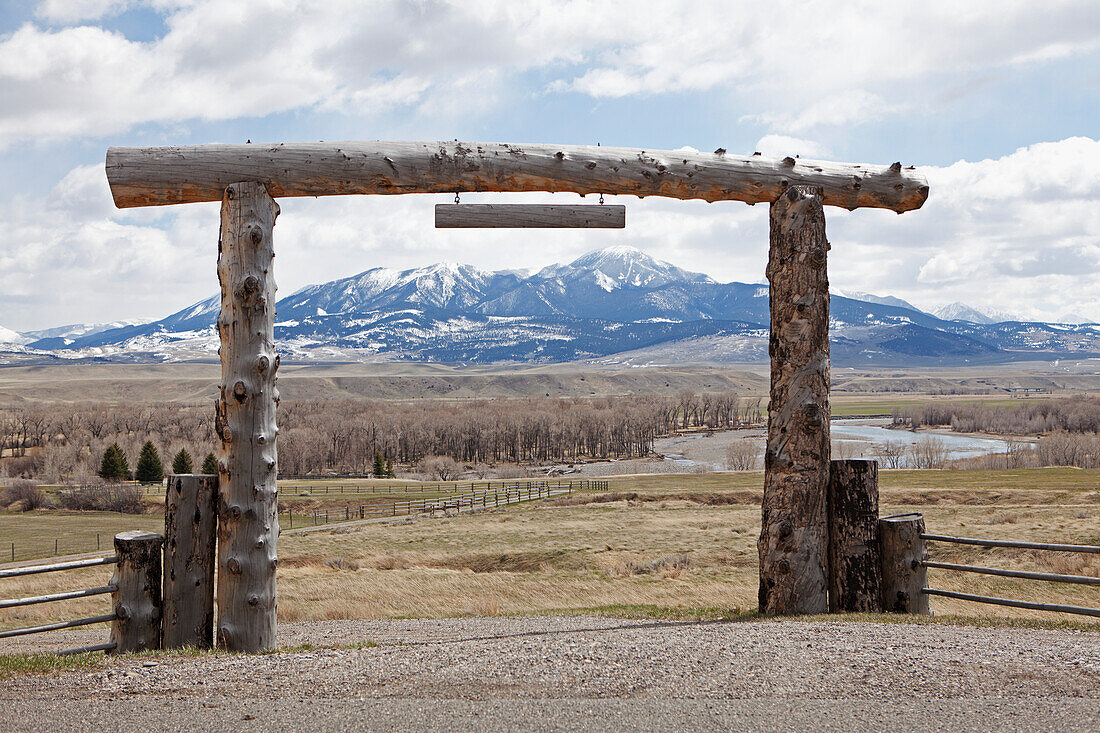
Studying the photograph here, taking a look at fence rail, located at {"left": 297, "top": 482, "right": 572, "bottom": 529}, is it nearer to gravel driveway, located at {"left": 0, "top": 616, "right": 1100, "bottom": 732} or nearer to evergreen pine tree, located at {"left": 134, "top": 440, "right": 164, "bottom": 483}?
evergreen pine tree, located at {"left": 134, "top": 440, "right": 164, "bottom": 483}

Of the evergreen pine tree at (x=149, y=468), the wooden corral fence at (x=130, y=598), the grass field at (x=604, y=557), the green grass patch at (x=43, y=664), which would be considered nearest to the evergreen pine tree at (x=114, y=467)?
the evergreen pine tree at (x=149, y=468)

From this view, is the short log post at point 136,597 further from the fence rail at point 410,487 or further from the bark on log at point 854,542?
the fence rail at point 410,487

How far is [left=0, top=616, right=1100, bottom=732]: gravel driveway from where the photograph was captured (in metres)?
4.82

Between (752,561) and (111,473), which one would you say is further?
(111,473)

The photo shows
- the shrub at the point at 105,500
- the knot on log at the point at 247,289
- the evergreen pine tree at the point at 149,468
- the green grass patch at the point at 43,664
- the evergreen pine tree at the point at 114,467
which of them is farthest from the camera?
the evergreen pine tree at the point at 114,467

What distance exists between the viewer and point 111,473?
7500 cm

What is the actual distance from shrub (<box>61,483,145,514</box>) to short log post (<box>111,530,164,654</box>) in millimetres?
60067

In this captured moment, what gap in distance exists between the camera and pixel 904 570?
8.27 m

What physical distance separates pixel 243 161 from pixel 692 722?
6.34 meters

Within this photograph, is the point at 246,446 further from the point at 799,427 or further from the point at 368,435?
the point at 368,435

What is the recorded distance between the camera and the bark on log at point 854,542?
327 inches

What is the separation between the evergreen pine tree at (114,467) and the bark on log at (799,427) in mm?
77853

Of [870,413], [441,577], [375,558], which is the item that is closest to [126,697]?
[441,577]

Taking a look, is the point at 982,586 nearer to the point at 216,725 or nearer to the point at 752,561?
the point at 752,561
